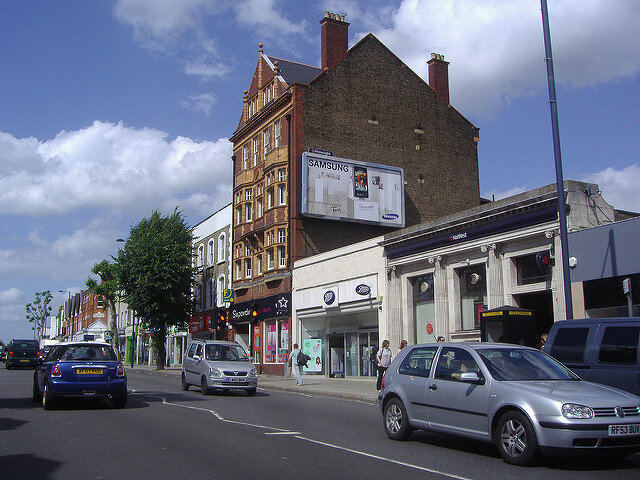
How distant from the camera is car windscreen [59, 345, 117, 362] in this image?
49.1ft

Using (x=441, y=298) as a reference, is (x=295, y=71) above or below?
above

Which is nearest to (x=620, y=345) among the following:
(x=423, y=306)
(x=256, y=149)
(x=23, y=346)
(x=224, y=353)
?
(x=224, y=353)

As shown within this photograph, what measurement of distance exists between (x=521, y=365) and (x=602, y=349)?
1861mm

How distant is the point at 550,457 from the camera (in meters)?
8.48

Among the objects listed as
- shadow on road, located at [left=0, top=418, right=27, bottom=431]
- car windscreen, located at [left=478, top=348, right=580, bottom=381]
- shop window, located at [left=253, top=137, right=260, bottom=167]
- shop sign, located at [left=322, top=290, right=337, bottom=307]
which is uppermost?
shop window, located at [left=253, top=137, right=260, bottom=167]

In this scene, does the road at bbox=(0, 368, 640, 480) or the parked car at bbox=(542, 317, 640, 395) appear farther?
the parked car at bbox=(542, 317, 640, 395)

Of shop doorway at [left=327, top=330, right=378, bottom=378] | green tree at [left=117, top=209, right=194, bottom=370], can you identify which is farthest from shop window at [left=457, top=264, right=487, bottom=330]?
green tree at [left=117, top=209, right=194, bottom=370]

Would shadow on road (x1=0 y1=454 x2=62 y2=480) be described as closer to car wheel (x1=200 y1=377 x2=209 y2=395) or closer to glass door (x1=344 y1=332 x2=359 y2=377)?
car wheel (x1=200 y1=377 x2=209 y2=395)

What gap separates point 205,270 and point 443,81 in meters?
22.6

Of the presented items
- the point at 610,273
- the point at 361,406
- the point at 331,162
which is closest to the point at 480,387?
the point at 361,406

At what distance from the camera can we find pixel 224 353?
2167cm

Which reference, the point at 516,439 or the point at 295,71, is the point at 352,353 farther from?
the point at 516,439

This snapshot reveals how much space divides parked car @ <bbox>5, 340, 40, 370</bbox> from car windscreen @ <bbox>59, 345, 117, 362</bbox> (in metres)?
32.3

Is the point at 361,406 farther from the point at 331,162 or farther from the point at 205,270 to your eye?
the point at 205,270
